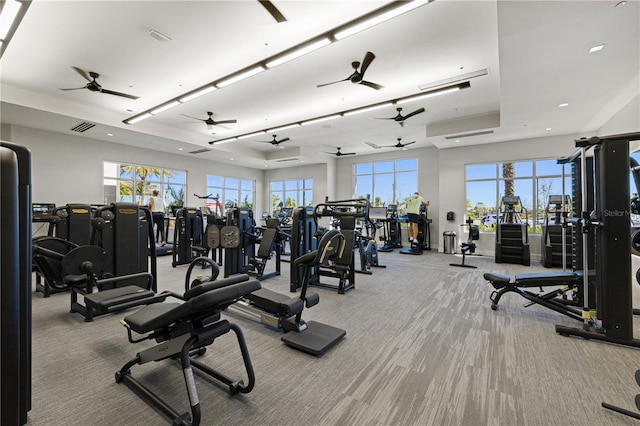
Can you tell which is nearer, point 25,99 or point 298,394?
point 298,394

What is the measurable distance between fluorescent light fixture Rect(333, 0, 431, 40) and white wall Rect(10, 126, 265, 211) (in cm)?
953

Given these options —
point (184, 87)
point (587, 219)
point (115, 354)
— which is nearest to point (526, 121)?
point (587, 219)

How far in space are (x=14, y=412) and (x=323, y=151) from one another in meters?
11.3

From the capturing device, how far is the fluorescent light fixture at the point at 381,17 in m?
3.19

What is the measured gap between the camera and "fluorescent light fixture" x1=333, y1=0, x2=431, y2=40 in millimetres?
3193

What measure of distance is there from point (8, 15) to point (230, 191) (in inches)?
417

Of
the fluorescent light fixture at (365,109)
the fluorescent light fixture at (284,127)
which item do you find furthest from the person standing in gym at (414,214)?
the fluorescent light fixture at (284,127)

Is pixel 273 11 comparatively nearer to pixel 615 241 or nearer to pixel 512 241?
pixel 615 241

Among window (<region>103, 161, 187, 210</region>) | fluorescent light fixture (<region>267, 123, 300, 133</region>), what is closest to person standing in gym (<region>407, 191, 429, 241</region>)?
fluorescent light fixture (<region>267, 123, 300, 133</region>)

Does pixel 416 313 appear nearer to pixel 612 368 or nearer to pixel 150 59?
pixel 612 368

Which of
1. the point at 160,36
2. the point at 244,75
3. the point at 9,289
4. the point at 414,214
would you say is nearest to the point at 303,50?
the point at 244,75

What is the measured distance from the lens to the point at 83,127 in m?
7.88

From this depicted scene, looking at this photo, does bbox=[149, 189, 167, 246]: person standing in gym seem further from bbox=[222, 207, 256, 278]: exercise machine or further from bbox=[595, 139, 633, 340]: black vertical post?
bbox=[595, 139, 633, 340]: black vertical post

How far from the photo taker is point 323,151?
A: 11.8 metres
